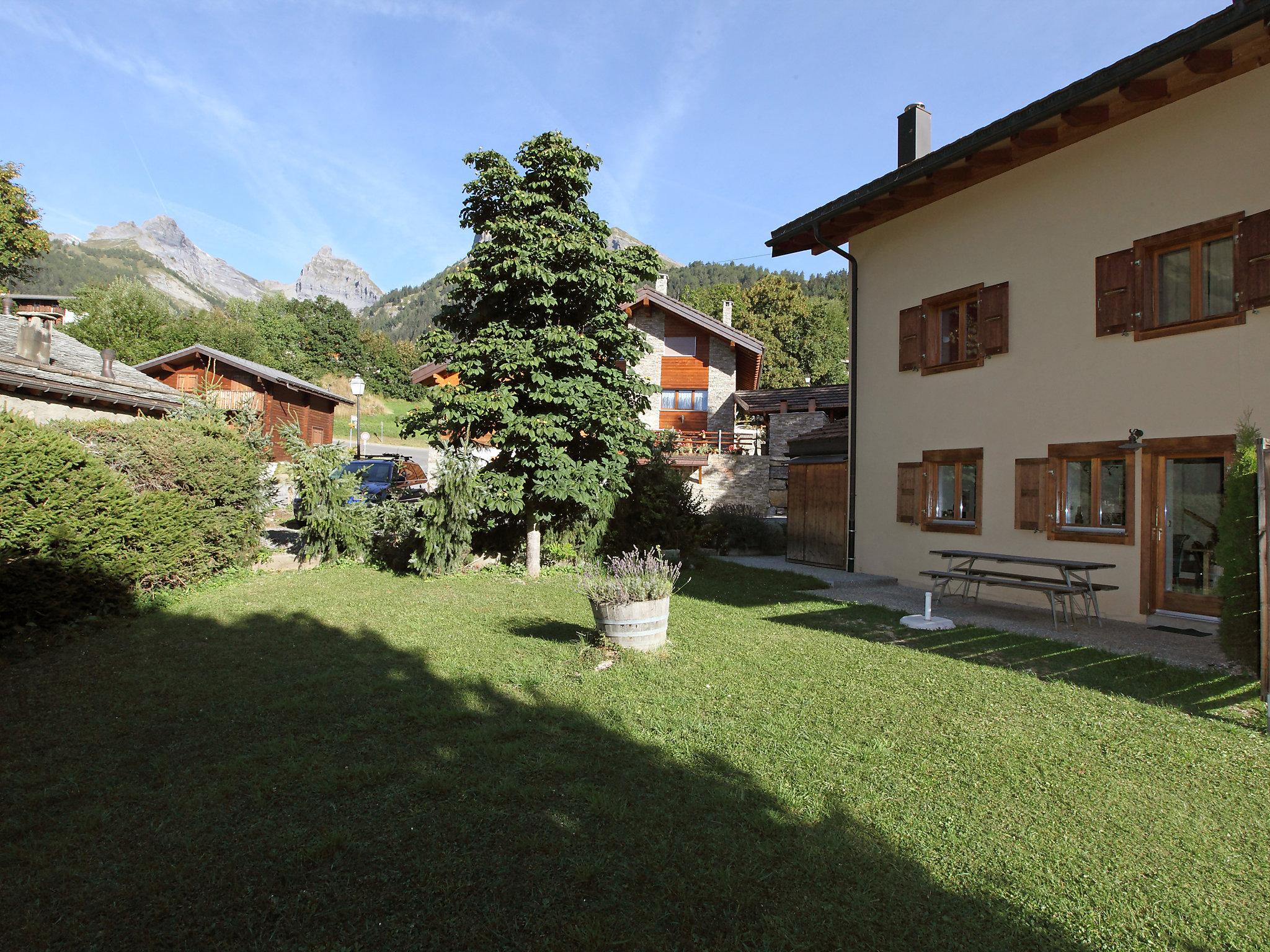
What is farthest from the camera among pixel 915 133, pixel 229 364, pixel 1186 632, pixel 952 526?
pixel 229 364

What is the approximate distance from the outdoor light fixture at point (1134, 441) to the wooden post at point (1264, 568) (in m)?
3.68

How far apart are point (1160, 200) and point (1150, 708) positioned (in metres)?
6.62

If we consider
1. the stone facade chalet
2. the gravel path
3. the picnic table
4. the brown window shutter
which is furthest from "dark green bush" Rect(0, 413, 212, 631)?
the stone facade chalet

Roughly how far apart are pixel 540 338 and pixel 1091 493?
8089mm

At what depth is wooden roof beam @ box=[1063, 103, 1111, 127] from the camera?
8.99m

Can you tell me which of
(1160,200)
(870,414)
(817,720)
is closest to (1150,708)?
(817,720)

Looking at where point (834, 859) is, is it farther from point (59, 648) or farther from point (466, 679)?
point (59, 648)

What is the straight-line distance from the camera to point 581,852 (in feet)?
10.5

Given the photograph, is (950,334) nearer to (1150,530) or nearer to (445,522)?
(1150,530)

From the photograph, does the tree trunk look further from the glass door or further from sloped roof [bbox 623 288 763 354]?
sloped roof [bbox 623 288 763 354]

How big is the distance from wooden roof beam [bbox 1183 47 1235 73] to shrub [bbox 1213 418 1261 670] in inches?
190

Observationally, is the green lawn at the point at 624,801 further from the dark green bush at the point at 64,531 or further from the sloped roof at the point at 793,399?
the sloped roof at the point at 793,399

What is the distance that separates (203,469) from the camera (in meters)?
9.75

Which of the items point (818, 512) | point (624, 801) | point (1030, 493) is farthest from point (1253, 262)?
point (624, 801)
